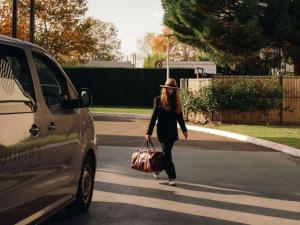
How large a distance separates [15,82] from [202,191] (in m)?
4.62

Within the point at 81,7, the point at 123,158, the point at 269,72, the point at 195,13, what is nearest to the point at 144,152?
the point at 123,158

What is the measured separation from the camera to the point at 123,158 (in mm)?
12781

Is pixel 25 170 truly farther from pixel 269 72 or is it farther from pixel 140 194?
pixel 269 72

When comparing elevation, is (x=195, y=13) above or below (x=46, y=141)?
above

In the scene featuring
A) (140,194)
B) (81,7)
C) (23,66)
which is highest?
(81,7)

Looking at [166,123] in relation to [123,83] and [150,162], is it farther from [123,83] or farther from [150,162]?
[123,83]

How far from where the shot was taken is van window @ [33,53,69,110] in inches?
230

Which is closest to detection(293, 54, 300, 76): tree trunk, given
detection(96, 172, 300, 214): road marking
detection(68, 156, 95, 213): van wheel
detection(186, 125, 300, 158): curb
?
detection(186, 125, 300, 158): curb

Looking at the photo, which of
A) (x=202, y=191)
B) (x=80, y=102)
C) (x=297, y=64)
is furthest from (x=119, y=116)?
(x=80, y=102)

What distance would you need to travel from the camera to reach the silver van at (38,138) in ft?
14.8

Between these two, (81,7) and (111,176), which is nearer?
(111,176)

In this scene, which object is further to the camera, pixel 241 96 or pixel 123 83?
pixel 123 83

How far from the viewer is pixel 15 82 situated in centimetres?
482

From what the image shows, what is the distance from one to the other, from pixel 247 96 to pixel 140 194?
15791 millimetres
